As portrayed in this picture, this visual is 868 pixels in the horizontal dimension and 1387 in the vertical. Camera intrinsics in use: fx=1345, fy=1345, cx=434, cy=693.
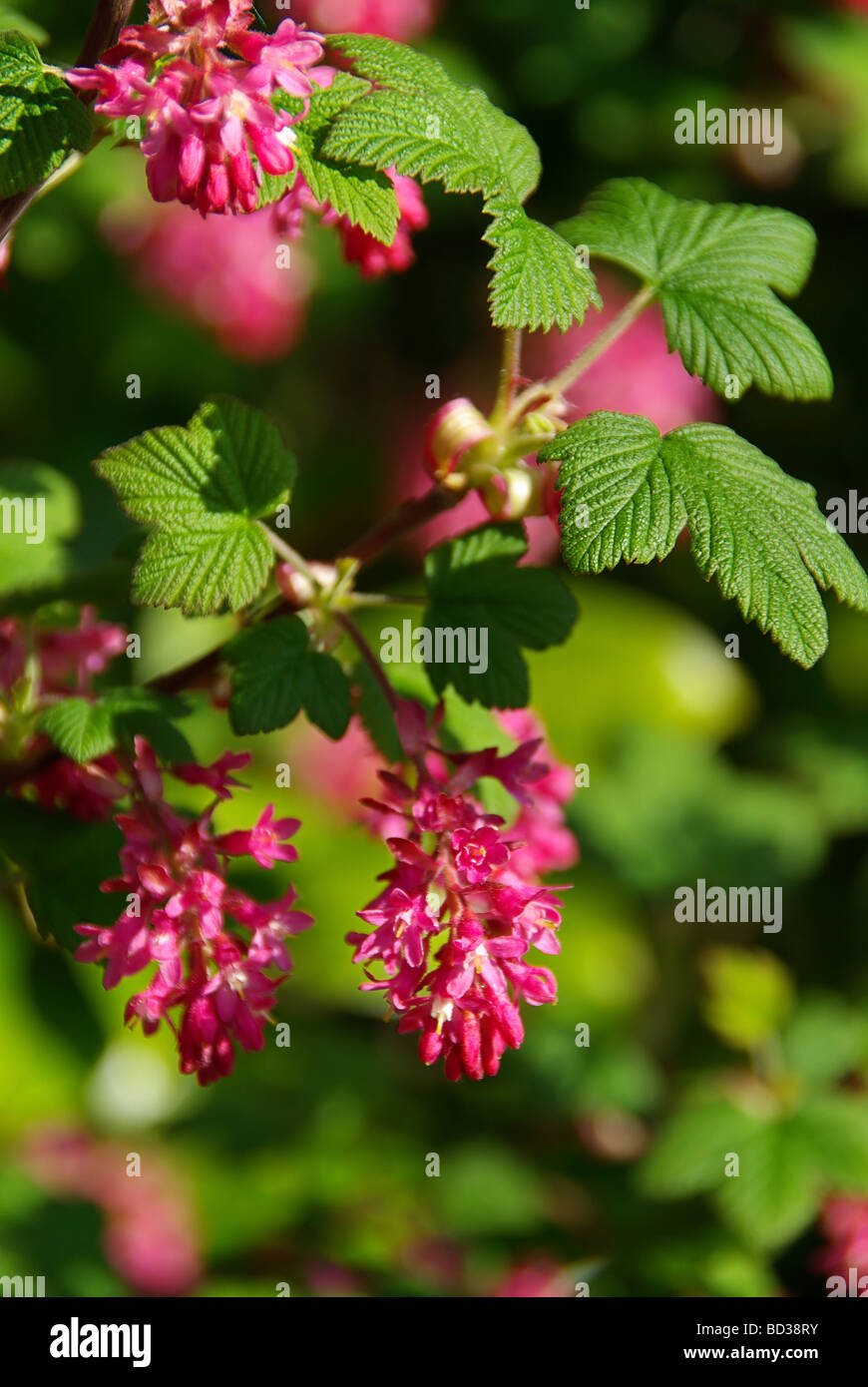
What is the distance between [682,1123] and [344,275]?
1845 mm

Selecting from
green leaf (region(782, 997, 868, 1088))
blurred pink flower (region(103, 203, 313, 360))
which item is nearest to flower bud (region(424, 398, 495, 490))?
green leaf (region(782, 997, 868, 1088))

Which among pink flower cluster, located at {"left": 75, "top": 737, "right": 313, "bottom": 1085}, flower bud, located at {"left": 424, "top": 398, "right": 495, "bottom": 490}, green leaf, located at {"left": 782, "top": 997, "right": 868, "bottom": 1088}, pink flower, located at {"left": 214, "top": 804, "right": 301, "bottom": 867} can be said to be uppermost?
flower bud, located at {"left": 424, "top": 398, "right": 495, "bottom": 490}

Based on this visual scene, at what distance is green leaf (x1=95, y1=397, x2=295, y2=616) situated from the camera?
89 cm

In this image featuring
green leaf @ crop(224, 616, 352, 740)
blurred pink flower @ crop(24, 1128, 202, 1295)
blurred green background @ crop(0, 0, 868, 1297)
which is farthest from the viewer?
blurred pink flower @ crop(24, 1128, 202, 1295)

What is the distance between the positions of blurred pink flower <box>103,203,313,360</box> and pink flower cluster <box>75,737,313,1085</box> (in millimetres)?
1794

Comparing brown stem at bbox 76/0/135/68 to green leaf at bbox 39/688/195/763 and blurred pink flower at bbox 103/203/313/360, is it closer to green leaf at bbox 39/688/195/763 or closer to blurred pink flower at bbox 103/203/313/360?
green leaf at bbox 39/688/195/763

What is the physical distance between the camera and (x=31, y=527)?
1.30 meters

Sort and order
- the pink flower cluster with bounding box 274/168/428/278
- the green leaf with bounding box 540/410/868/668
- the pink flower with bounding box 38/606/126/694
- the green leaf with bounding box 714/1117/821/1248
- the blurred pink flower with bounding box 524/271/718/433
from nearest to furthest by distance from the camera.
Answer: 1. the green leaf with bounding box 540/410/868/668
2. the pink flower cluster with bounding box 274/168/428/278
3. the pink flower with bounding box 38/606/126/694
4. the green leaf with bounding box 714/1117/821/1248
5. the blurred pink flower with bounding box 524/271/718/433

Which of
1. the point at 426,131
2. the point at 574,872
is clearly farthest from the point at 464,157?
the point at 574,872

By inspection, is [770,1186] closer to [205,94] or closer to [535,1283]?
[535,1283]

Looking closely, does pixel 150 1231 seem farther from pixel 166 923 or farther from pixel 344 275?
pixel 344 275

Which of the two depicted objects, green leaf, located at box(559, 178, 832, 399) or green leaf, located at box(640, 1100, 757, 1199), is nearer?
green leaf, located at box(559, 178, 832, 399)

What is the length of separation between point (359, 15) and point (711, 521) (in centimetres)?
169
